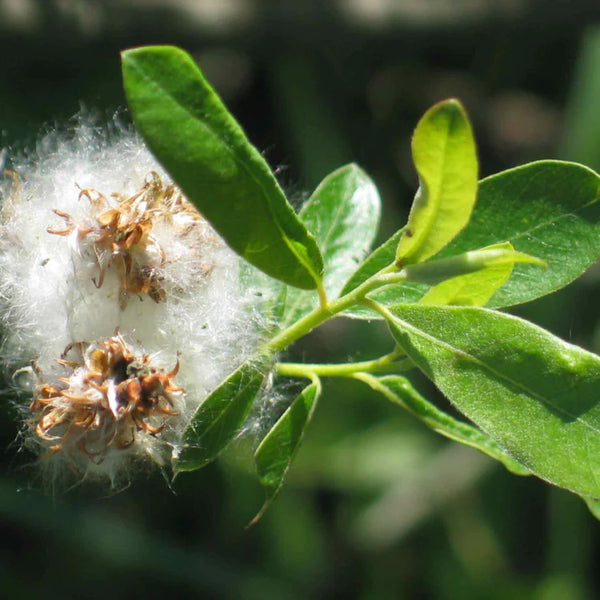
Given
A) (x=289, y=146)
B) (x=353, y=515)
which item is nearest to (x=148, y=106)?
(x=289, y=146)

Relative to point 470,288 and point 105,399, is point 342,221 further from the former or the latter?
point 105,399

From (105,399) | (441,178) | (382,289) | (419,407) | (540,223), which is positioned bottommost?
(419,407)

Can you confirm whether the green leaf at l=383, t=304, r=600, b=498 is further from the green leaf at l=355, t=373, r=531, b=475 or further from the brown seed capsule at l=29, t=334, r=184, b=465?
the brown seed capsule at l=29, t=334, r=184, b=465

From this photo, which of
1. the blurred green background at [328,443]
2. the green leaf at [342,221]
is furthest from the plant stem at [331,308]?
the blurred green background at [328,443]

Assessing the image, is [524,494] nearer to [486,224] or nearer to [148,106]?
[486,224]

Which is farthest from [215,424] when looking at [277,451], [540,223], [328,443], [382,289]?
[328,443]

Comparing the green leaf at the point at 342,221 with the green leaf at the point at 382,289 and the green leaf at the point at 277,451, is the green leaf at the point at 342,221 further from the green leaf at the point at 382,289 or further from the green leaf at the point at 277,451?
the green leaf at the point at 277,451
